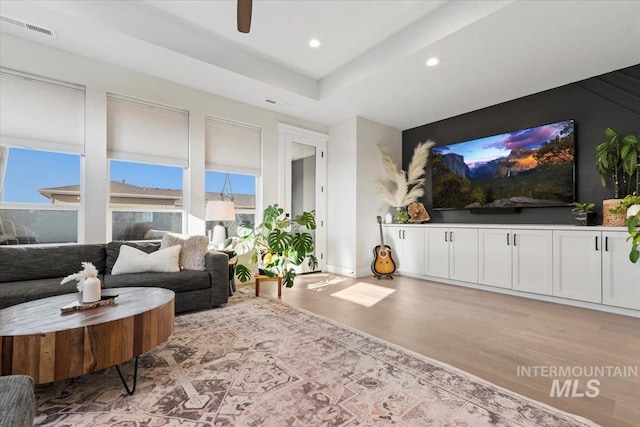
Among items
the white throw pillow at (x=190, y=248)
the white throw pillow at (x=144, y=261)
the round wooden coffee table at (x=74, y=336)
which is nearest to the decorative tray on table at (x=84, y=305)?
the round wooden coffee table at (x=74, y=336)

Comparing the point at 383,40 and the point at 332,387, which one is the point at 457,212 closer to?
the point at 383,40

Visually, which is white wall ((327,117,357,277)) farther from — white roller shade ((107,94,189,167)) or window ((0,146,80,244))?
window ((0,146,80,244))

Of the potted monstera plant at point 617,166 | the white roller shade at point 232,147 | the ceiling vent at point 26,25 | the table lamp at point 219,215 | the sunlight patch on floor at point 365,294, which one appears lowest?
the sunlight patch on floor at point 365,294

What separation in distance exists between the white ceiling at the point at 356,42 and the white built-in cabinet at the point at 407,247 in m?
2.16

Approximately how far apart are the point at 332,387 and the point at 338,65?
12.1 ft

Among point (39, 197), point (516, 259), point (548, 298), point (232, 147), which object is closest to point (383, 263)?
point (516, 259)

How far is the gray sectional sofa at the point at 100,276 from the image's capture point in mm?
2376

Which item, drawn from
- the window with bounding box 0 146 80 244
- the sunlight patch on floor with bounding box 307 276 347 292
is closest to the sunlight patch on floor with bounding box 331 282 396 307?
the sunlight patch on floor with bounding box 307 276 347 292

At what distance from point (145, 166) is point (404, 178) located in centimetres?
402

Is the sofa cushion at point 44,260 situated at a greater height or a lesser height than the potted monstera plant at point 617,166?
lesser

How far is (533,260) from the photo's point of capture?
11.7 ft

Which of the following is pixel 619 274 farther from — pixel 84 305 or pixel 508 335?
pixel 84 305

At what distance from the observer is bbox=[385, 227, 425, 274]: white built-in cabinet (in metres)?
4.73

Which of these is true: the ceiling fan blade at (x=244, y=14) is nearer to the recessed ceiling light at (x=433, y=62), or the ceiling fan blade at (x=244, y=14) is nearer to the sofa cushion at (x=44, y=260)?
the recessed ceiling light at (x=433, y=62)
